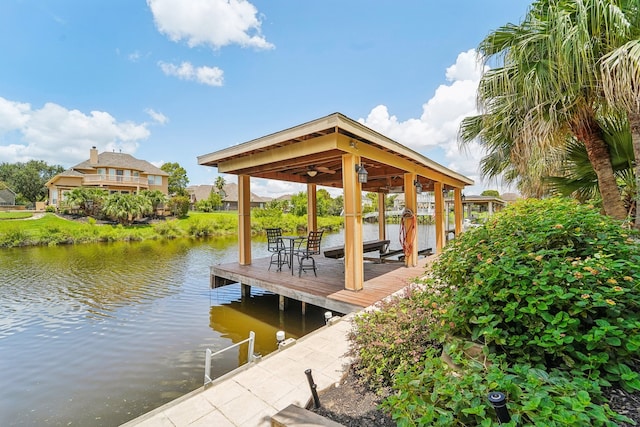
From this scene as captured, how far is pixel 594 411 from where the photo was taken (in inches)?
51.0

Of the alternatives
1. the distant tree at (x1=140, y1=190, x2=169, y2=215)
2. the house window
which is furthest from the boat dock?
the house window

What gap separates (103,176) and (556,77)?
118 ft

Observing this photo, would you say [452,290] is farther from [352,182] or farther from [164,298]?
[164,298]

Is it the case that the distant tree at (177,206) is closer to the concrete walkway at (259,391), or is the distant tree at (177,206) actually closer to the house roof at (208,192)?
the house roof at (208,192)

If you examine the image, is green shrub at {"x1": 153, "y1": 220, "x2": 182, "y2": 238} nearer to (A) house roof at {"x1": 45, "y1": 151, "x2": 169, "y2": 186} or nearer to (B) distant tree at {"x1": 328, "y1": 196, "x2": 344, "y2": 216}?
(A) house roof at {"x1": 45, "y1": 151, "x2": 169, "y2": 186}

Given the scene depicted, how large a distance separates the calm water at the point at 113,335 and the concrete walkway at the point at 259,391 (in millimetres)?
1328

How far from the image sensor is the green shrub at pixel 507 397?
1.30m

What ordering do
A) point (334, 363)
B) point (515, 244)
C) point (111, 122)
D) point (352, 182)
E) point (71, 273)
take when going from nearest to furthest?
point (515, 244)
point (334, 363)
point (352, 182)
point (71, 273)
point (111, 122)

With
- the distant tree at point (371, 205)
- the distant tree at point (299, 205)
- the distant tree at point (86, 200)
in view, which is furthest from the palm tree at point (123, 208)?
the distant tree at point (371, 205)

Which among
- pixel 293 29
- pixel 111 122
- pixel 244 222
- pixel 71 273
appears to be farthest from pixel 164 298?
pixel 111 122

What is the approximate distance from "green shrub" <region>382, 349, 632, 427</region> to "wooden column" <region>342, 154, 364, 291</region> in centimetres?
370

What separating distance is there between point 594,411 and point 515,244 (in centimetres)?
119

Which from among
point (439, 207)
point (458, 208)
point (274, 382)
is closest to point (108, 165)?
point (439, 207)

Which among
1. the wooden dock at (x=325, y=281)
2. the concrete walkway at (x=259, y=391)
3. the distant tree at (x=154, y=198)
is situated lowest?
the concrete walkway at (x=259, y=391)
